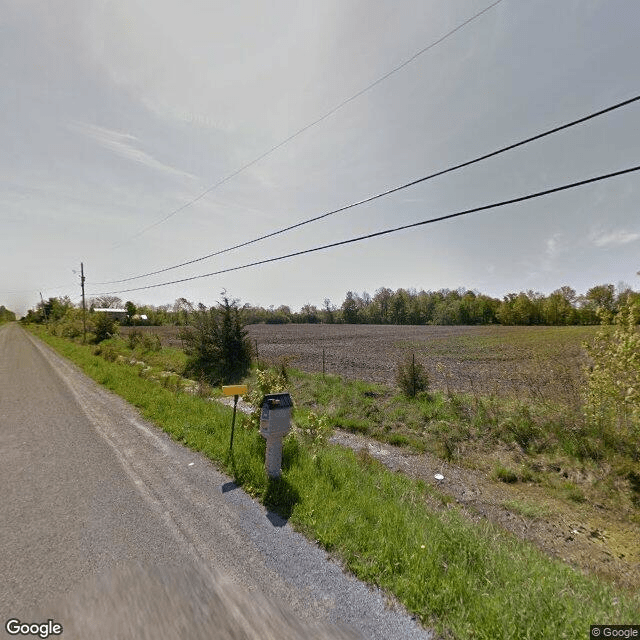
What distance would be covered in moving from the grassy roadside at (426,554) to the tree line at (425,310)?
7004cm

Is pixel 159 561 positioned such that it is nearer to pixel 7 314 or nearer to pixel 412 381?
pixel 412 381

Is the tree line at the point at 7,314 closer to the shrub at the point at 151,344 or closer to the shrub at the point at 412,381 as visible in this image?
the shrub at the point at 151,344

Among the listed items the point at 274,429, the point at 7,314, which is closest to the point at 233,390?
the point at 274,429

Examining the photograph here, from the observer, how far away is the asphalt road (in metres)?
2.42

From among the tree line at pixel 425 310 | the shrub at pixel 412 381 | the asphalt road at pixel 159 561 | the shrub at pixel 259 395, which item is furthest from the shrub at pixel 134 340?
the tree line at pixel 425 310

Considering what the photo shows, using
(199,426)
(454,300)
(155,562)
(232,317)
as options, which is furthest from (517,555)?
(454,300)

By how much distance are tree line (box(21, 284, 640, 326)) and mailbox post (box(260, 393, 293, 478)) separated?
7005 cm

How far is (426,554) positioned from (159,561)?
256 centimetres

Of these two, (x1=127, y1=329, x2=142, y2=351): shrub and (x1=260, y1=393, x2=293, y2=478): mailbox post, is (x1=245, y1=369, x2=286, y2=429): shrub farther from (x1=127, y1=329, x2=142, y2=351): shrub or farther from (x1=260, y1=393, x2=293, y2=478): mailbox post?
(x1=127, y1=329, x2=142, y2=351): shrub

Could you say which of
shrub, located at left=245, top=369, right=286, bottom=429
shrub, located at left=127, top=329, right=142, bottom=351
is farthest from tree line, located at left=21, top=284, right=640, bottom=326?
shrub, located at left=245, top=369, right=286, bottom=429

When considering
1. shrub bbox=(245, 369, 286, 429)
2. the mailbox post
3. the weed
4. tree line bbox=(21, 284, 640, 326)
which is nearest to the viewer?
the mailbox post

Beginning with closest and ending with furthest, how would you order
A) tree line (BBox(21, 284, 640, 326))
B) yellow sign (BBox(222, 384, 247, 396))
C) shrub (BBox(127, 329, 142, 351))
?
yellow sign (BBox(222, 384, 247, 396))
shrub (BBox(127, 329, 142, 351))
tree line (BBox(21, 284, 640, 326))

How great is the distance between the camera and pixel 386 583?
110 inches

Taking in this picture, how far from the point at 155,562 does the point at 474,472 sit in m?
5.89
